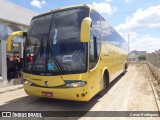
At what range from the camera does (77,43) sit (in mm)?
5887

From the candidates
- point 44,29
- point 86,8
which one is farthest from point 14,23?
point 86,8

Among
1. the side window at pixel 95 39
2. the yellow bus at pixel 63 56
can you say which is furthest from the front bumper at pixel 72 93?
the side window at pixel 95 39

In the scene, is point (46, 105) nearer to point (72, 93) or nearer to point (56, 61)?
point (72, 93)

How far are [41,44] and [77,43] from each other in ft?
4.14

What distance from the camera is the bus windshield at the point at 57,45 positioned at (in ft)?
19.0

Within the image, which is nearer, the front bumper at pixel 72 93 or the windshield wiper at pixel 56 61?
the front bumper at pixel 72 93

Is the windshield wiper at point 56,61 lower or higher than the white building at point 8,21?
lower

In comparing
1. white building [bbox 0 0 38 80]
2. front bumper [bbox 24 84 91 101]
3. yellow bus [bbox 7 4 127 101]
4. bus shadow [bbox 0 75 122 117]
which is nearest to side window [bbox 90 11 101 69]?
yellow bus [bbox 7 4 127 101]

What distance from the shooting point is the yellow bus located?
571 centimetres

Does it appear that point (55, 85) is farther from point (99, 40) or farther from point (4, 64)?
point (4, 64)

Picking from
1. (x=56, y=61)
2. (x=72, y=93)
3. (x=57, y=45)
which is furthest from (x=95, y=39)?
(x=72, y=93)

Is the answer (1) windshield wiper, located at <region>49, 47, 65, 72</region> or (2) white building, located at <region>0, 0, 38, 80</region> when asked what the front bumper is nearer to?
(1) windshield wiper, located at <region>49, 47, 65, 72</region>

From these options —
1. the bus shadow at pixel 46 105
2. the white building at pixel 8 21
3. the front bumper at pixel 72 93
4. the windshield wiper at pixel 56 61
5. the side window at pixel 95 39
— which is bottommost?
the bus shadow at pixel 46 105

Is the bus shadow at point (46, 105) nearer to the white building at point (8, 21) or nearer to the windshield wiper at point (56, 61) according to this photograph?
the windshield wiper at point (56, 61)
